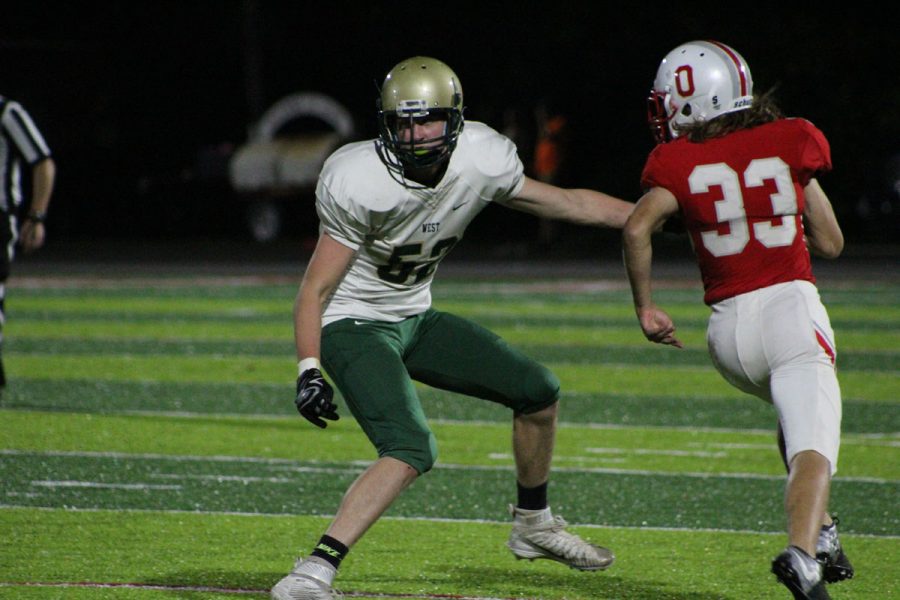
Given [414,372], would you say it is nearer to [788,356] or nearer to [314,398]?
[314,398]

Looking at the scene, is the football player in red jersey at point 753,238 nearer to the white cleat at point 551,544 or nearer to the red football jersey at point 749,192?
the red football jersey at point 749,192

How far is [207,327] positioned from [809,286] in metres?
8.53

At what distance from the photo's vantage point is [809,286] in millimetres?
3982

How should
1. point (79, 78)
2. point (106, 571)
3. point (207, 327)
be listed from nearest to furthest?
point (106, 571) < point (207, 327) < point (79, 78)

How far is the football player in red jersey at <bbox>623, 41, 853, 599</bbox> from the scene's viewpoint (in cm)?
383

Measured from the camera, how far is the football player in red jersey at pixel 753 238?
151 inches

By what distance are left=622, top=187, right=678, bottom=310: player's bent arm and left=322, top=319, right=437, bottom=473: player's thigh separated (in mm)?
675

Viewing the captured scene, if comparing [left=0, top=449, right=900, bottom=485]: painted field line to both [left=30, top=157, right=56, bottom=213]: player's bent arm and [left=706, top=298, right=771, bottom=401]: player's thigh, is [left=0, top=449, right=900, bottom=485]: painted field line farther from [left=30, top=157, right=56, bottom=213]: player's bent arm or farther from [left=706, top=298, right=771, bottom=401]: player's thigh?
[left=706, top=298, right=771, bottom=401]: player's thigh

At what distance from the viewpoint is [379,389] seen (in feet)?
13.6

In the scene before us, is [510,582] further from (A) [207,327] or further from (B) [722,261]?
(A) [207,327]

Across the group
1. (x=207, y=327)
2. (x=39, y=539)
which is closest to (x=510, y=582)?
(x=39, y=539)

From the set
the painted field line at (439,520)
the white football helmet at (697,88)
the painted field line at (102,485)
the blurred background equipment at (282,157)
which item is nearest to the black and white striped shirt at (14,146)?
the painted field line at (102,485)

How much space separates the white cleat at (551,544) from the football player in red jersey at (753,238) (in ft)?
2.32

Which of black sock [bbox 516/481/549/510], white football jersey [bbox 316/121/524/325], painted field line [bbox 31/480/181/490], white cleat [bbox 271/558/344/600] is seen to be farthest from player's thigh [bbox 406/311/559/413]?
painted field line [bbox 31/480/181/490]
